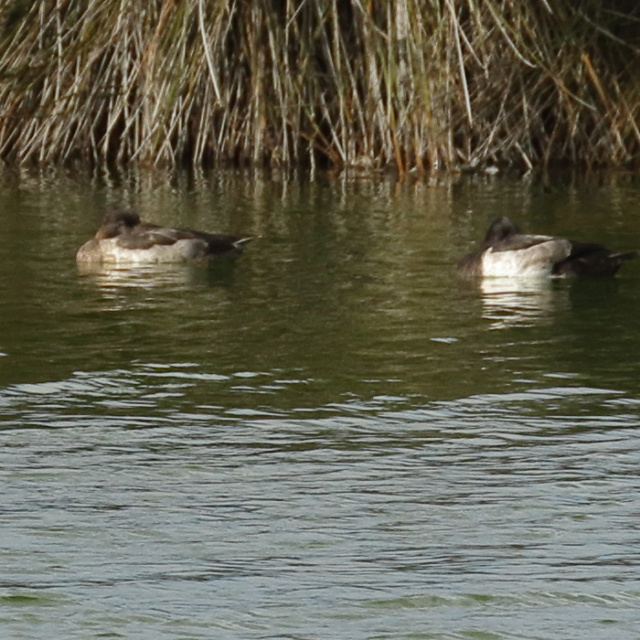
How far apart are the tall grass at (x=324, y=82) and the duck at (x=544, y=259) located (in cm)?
634

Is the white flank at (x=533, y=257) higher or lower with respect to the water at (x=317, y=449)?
higher

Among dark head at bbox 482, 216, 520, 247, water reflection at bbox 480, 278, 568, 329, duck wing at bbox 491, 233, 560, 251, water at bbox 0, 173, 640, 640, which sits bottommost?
water at bbox 0, 173, 640, 640

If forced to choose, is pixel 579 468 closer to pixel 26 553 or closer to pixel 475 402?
pixel 475 402

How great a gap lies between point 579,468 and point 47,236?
8326 mm

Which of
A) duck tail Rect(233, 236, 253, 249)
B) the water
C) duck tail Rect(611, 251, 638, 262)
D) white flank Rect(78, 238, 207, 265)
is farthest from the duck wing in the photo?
white flank Rect(78, 238, 207, 265)

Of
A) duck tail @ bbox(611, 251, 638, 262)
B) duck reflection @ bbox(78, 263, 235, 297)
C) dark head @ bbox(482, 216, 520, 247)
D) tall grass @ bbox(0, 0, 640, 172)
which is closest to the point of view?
duck tail @ bbox(611, 251, 638, 262)

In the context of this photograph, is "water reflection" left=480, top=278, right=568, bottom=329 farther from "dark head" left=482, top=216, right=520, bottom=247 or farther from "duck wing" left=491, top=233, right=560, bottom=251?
"dark head" left=482, top=216, right=520, bottom=247

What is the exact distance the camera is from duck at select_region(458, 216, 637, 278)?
11.9 meters

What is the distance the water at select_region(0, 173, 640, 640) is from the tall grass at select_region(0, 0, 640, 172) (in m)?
5.59

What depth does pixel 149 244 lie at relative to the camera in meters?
13.4

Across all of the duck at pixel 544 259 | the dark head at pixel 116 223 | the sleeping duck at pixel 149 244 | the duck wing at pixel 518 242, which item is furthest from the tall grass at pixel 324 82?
the duck at pixel 544 259

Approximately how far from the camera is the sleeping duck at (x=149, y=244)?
1298 cm

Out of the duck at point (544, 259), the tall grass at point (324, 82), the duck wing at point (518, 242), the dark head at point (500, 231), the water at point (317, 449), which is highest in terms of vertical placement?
the tall grass at point (324, 82)

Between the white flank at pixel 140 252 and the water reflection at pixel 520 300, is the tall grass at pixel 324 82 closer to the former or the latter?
the white flank at pixel 140 252
